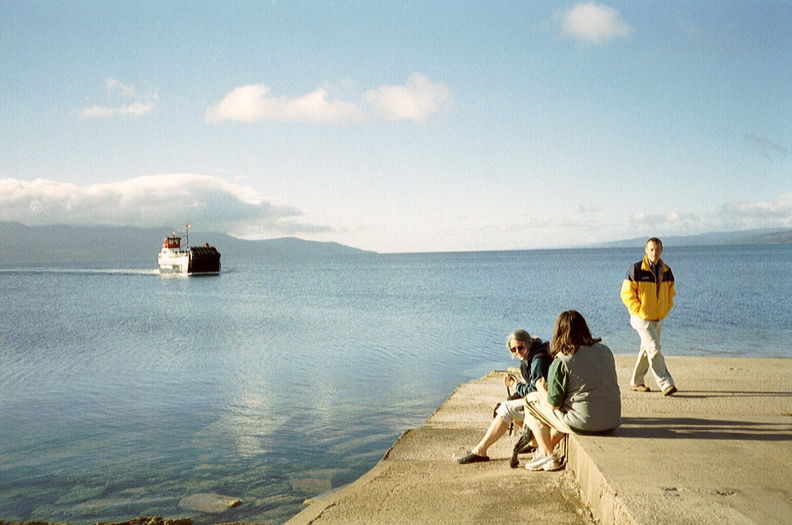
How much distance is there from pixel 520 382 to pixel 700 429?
5.82 feet

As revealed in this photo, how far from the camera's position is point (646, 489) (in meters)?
4.38

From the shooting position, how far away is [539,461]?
19.2 feet

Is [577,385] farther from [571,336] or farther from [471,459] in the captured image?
[471,459]

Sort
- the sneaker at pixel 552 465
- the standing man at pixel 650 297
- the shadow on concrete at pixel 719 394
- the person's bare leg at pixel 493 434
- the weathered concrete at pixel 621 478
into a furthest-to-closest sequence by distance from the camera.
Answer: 1. the shadow on concrete at pixel 719 394
2. the standing man at pixel 650 297
3. the person's bare leg at pixel 493 434
4. the sneaker at pixel 552 465
5. the weathered concrete at pixel 621 478

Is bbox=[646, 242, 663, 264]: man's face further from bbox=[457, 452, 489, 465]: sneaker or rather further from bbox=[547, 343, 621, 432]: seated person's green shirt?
bbox=[457, 452, 489, 465]: sneaker

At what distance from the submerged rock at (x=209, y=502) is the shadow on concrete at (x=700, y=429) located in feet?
13.4

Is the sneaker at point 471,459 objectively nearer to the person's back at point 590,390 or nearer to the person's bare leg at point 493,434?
the person's bare leg at point 493,434

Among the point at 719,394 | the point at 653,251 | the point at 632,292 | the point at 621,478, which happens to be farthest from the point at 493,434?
the point at 719,394

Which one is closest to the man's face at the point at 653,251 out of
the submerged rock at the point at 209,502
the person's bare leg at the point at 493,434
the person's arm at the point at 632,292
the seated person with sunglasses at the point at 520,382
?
the person's arm at the point at 632,292

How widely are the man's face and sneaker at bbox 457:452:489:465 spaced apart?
3.43 meters

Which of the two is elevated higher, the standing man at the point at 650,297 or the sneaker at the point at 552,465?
the standing man at the point at 650,297

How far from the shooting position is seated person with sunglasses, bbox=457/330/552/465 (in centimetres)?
584

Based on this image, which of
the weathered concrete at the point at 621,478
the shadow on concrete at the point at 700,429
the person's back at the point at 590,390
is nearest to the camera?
the weathered concrete at the point at 621,478

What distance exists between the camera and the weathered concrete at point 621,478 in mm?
4227
